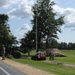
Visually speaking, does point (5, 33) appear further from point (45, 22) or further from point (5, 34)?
point (45, 22)

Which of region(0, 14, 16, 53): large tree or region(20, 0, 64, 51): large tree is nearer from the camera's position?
region(0, 14, 16, 53): large tree

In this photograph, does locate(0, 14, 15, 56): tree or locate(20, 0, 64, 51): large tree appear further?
locate(20, 0, 64, 51): large tree

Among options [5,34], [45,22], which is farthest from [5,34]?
[45,22]

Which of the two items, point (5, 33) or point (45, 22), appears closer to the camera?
point (5, 33)

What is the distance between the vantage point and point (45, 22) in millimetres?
89688

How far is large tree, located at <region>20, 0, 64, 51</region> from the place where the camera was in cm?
8900

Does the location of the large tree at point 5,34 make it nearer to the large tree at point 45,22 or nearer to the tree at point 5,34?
the tree at point 5,34

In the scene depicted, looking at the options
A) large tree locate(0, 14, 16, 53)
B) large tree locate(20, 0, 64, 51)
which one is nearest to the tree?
large tree locate(0, 14, 16, 53)

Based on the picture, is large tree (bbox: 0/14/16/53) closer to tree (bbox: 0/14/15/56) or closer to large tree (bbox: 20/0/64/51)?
tree (bbox: 0/14/15/56)

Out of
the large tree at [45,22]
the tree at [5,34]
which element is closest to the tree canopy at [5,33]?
the tree at [5,34]

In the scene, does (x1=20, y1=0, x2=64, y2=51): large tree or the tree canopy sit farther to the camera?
(x1=20, y1=0, x2=64, y2=51): large tree

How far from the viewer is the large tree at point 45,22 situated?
8900 centimetres

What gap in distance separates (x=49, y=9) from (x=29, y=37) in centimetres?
983

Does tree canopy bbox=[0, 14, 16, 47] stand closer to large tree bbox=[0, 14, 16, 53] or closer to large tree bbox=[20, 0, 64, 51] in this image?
large tree bbox=[0, 14, 16, 53]
